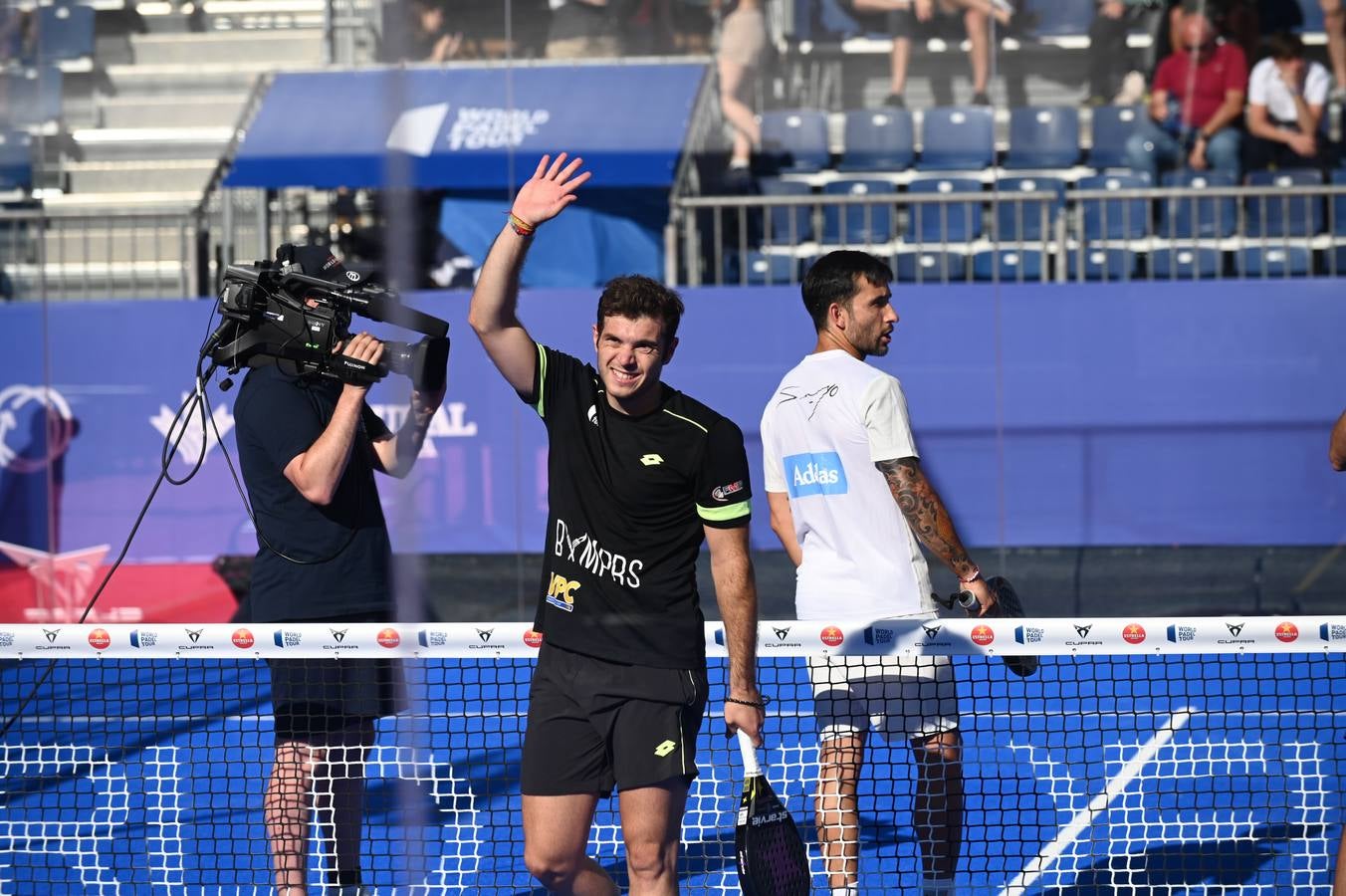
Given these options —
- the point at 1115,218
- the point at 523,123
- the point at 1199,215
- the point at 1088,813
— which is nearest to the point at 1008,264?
the point at 1115,218

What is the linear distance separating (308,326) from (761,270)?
511cm

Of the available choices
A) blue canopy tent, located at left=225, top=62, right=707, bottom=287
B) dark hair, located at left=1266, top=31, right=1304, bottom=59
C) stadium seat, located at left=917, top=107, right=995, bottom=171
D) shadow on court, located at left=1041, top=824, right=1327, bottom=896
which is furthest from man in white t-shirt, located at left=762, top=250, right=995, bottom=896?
dark hair, located at left=1266, top=31, right=1304, bottom=59

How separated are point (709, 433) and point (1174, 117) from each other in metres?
6.40

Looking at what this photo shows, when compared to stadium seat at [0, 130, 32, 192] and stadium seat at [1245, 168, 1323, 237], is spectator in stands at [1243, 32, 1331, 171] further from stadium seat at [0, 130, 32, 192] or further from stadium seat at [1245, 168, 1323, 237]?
stadium seat at [0, 130, 32, 192]

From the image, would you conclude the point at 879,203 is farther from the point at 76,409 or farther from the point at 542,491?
the point at 76,409

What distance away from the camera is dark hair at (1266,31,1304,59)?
884cm

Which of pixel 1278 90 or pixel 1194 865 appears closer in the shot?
pixel 1194 865

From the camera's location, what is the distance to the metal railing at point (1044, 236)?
8695 millimetres

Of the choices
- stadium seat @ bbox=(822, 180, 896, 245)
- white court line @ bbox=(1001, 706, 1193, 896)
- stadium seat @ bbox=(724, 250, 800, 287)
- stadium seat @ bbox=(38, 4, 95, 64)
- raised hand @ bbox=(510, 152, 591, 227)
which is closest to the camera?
raised hand @ bbox=(510, 152, 591, 227)

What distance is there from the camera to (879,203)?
8906mm

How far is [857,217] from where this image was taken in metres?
8.90

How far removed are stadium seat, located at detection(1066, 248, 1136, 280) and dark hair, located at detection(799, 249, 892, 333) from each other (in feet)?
15.8

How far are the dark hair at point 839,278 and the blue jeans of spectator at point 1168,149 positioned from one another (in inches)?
206

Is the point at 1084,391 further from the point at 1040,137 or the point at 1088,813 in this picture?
the point at 1088,813
